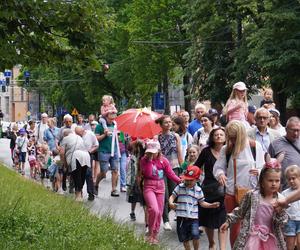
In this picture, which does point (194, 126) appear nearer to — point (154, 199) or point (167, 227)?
point (167, 227)

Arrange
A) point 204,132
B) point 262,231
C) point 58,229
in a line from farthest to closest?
point 204,132 → point 58,229 → point 262,231

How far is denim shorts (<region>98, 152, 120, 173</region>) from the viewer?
58.3 feet

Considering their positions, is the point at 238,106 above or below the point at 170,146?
above

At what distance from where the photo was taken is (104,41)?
1061cm

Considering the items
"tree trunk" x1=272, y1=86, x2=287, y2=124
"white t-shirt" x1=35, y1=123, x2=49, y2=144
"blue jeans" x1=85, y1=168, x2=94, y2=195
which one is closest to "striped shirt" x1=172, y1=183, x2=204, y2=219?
"blue jeans" x1=85, y1=168, x2=94, y2=195

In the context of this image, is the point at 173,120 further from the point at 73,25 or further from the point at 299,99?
the point at 299,99

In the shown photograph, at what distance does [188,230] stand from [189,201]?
1.24ft

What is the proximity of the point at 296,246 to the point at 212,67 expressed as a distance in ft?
106

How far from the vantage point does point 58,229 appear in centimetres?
940

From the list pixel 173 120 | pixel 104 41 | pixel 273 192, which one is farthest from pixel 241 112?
pixel 273 192

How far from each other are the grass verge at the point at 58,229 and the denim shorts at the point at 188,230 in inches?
33.4

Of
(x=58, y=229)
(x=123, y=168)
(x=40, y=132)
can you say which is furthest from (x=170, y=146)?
Answer: (x=40, y=132)

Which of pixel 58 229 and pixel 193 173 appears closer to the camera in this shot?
pixel 58 229

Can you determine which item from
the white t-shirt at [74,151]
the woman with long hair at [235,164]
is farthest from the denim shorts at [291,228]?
the white t-shirt at [74,151]
